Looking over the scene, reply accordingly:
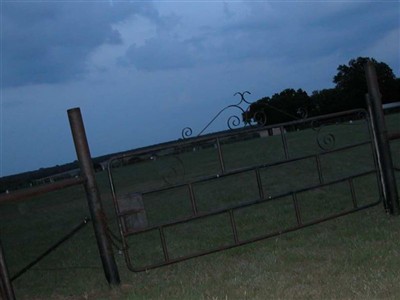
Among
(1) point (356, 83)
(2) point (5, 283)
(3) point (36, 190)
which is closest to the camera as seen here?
(2) point (5, 283)

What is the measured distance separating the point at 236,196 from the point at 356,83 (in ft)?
129

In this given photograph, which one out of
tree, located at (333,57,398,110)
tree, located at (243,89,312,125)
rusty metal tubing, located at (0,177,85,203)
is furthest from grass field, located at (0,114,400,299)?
tree, located at (333,57,398,110)

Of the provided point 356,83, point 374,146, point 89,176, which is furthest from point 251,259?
point 356,83

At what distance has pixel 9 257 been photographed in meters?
9.51

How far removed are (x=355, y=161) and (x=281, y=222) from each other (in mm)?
7610

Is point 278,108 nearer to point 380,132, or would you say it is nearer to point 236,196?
point 380,132

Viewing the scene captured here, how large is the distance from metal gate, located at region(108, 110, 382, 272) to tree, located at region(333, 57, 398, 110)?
29402mm

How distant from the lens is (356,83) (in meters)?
49.5

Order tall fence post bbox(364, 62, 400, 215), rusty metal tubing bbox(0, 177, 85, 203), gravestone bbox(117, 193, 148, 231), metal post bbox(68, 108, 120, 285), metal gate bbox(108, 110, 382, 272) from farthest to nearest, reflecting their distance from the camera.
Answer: tall fence post bbox(364, 62, 400, 215) → metal gate bbox(108, 110, 382, 272) → gravestone bbox(117, 193, 148, 231) → metal post bbox(68, 108, 120, 285) → rusty metal tubing bbox(0, 177, 85, 203)

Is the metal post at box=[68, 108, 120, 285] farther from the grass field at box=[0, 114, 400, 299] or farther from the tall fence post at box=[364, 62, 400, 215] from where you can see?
the tall fence post at box=[364, 62, 400, 215]

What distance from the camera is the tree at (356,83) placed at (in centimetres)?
4703

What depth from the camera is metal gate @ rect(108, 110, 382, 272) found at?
5.55 meters

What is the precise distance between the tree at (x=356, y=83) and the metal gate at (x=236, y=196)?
96.5ft

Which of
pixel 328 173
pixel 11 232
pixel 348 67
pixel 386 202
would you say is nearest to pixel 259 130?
pixel 386 202
